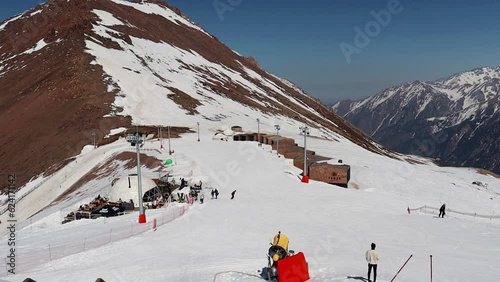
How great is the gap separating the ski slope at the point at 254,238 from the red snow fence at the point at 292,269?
3.05ft

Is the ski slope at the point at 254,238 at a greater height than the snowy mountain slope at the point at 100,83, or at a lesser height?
lesser

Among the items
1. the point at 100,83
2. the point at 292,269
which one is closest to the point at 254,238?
the point at 292,269

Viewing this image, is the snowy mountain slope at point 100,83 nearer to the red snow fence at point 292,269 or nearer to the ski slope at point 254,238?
the ski slope at point 254,238

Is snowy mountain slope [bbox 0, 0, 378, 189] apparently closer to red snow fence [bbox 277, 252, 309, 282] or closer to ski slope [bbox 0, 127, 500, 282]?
ski slope [bbox 0, 127, 500, 282]

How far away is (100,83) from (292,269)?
72.6m

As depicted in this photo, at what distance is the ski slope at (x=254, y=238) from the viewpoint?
1609cm

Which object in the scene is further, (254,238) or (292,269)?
(254,238)

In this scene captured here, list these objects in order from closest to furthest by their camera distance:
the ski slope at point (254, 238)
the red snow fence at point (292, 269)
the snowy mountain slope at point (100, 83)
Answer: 1. the red snow fence at point (292, 269)
2. the ski slope at point (254, 238)
3. the snowy mountain slope at point (100, 83)

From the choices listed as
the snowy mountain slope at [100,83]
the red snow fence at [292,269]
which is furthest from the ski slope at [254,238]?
the snowy mountain slope at [100,83]

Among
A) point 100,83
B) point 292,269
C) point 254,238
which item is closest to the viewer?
point 292,269

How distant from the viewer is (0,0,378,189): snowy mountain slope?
6531 centimetres

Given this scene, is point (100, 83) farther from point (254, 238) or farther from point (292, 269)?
point (292, 269)

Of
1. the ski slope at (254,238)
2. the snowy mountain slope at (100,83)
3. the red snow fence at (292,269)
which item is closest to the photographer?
the red snow fence at (292,269)

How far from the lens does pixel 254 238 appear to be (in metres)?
21.0
